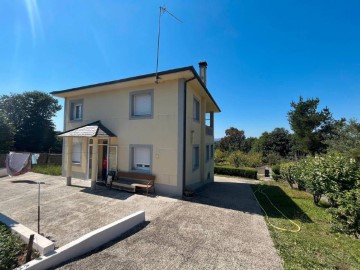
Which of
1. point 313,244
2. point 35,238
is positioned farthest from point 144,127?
point 313,244

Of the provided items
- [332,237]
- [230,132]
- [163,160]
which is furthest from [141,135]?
[230,132]

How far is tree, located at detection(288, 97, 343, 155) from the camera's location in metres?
30.7

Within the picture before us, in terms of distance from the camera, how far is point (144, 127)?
10.4 m

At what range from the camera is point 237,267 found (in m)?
4.09

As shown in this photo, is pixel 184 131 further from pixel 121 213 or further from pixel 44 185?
pixel 44 185

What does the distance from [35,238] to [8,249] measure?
486 mm

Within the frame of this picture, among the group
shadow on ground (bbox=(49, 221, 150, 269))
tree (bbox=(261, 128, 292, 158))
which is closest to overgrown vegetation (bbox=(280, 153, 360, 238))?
shadow on ground (bbox=(49, 221, 150, 269))

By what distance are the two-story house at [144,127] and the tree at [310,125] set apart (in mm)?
26740

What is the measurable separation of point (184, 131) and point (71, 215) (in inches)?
234

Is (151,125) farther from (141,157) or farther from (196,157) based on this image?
(196,157)

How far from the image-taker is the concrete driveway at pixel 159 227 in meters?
4.28

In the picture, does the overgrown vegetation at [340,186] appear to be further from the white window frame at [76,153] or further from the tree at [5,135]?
the tree at [5,135]

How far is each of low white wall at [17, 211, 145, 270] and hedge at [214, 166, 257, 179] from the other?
2044cm

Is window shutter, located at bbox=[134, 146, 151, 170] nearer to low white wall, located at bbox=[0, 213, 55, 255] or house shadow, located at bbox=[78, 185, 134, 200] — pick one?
house shadow, located at bbox=[78, 185, 134, 200]
